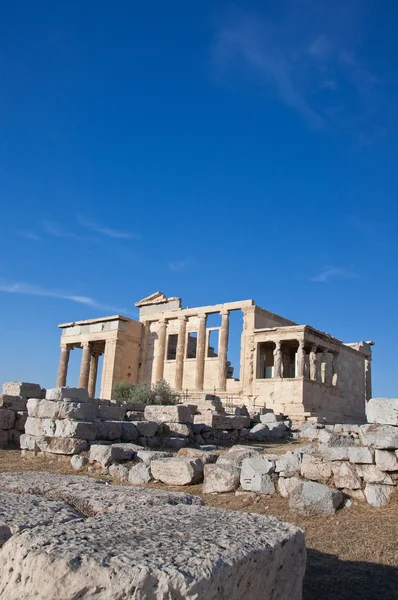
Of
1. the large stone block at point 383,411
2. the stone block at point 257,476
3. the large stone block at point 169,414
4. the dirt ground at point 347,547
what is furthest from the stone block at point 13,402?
the large stone block at point 383,411

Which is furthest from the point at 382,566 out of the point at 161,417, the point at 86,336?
the point at 86,336

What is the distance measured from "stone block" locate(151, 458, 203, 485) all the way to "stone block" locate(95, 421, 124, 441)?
143 inches

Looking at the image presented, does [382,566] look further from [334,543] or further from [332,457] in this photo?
[332,457]

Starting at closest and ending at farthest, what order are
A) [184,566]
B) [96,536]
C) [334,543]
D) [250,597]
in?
[184,566], [250,597], [96,536], [334,543]

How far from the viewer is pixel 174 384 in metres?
34.8

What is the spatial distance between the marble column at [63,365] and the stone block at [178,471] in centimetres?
3091

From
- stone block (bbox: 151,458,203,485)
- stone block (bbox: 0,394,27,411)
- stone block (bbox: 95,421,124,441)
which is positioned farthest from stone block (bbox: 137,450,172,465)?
stone block (bbox: 0,394,27,411)

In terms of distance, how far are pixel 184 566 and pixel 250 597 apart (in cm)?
40

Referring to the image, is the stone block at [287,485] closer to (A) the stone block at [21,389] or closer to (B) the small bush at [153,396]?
(A) the stone block at [21,389]

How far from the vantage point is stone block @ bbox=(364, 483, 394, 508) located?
6.86 m

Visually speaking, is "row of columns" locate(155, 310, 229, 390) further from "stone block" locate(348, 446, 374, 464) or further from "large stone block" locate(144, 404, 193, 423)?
"stone block" locate(348, 446, 374, 464)

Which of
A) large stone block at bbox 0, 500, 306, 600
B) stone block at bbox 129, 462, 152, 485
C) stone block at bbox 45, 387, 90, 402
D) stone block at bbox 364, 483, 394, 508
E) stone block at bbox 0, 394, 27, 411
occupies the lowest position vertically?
stone block at bbox 129, 462, 152, 485

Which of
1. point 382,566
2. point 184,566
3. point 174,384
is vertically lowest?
point 382,566

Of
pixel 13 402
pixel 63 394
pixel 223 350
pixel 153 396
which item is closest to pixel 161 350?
pixel 223 350
